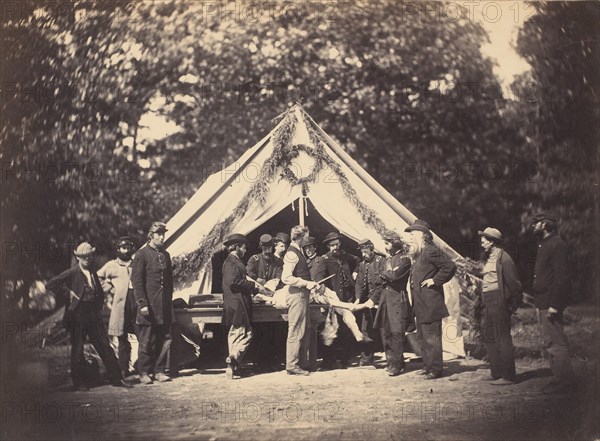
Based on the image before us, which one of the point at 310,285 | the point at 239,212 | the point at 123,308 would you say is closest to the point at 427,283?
the point at 310,285

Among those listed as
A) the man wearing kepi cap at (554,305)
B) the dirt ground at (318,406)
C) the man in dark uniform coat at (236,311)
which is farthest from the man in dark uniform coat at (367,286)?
the man wearing kepi cap at (554,305)

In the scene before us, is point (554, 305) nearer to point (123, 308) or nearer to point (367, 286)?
point (367, 286)

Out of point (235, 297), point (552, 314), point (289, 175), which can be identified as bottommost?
point (552, 314)

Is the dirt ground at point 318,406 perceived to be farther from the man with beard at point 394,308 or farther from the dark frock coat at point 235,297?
the dark frock coat at point 235,297

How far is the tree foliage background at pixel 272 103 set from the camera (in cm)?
535

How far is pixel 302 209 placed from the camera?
561cm

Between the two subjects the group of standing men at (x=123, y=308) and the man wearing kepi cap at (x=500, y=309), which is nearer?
the group of standing men at (x=123, y=308)

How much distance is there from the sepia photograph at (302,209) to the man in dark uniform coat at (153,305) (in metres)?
0.02

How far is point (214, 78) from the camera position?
5.38 meters

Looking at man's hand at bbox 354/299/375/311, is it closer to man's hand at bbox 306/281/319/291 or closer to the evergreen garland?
man's hand at bbox 306/281/319/291

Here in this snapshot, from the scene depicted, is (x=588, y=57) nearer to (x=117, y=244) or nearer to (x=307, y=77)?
(x=307, y=77)

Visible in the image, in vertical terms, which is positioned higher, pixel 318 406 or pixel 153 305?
pixel 153 305

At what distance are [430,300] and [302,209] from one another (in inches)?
50.9

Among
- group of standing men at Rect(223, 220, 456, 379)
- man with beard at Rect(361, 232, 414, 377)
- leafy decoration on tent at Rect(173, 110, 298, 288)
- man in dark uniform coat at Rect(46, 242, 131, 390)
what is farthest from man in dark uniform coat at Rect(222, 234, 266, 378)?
man with beard at Rect(361, 232, 414, 377)
